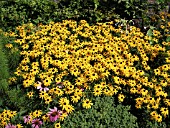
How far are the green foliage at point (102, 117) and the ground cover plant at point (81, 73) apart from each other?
0.07m

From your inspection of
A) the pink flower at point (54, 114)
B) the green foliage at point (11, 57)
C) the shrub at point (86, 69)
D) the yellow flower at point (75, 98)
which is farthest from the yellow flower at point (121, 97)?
the green foliage at point (11, 57)

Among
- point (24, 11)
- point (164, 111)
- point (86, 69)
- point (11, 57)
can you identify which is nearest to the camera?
point (164, 111)

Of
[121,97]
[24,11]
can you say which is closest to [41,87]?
[121,97]

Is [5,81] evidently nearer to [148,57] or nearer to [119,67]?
[119,67]

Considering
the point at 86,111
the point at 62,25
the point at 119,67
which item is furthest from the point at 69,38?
the point at 86,111

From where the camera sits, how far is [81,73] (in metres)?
3.74

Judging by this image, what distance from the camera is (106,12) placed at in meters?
5.21

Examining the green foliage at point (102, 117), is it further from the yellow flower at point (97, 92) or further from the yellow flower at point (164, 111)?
the yellow flower at point (164, 111)

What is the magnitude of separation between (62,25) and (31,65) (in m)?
0.98

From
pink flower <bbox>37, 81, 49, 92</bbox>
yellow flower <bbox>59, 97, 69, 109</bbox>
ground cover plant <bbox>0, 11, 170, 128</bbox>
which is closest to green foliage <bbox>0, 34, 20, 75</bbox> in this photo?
ground cover plant <bbox>0, 11, 170, 128</bbox>

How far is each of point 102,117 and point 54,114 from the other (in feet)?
1.57

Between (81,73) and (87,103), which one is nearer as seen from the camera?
(87,103)

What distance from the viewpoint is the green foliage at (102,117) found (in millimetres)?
3247

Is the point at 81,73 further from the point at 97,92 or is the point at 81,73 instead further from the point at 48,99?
the point at 48,99
